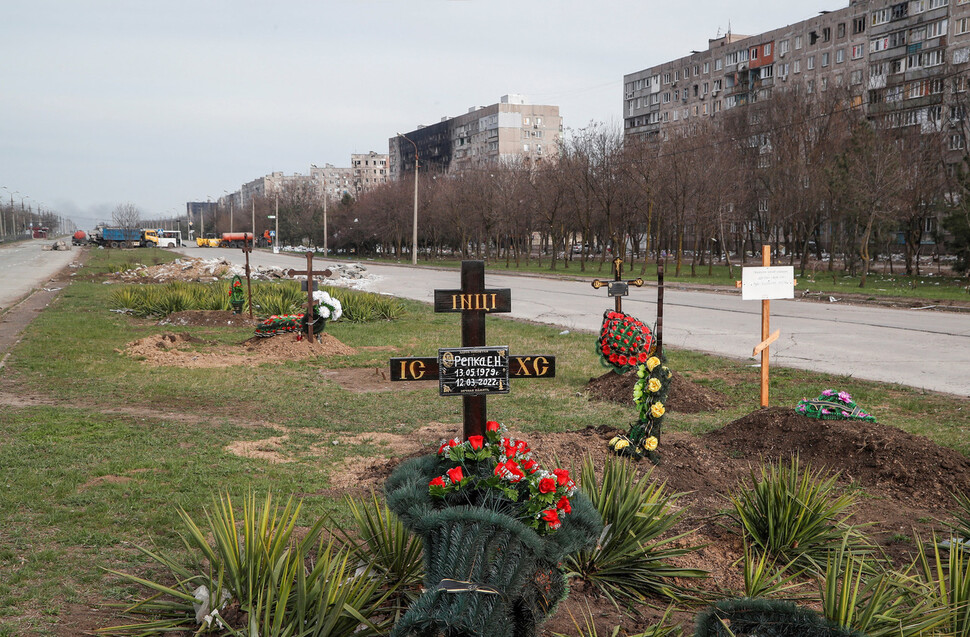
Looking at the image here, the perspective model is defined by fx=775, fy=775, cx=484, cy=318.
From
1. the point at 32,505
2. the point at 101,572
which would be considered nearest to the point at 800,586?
the point at 101,572

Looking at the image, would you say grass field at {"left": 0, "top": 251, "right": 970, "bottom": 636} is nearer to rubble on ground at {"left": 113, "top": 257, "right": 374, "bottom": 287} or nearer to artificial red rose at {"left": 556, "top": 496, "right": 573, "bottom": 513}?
artificial red rose at {"left": 556, "top": 496, "right": 573, "bottom": 513}

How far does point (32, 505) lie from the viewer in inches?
205

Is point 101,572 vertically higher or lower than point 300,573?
lower

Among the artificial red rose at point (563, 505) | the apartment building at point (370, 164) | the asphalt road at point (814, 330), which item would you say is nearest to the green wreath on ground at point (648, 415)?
the artificial red rose at point (563, 505)

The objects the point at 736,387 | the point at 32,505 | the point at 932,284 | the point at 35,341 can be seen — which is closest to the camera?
the point at 32,505

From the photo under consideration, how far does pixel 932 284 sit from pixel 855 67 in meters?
38.9

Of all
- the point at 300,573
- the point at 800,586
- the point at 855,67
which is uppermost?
the point at 855,67

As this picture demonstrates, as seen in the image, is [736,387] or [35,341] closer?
[736,387]

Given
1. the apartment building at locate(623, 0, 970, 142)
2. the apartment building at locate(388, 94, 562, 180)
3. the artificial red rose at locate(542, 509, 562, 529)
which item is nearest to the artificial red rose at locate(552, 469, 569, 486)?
the artificial red rose at locate(542, 509, 562, 529)

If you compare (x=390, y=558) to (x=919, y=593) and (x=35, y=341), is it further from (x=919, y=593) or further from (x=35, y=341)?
(x=35, y=341)

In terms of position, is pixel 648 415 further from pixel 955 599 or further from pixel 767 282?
pixel 767 282

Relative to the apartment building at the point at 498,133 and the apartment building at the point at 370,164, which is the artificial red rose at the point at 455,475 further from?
the apartment building at the point at 370,164

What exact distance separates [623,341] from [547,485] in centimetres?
532

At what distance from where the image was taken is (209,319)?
17625 millimetres
